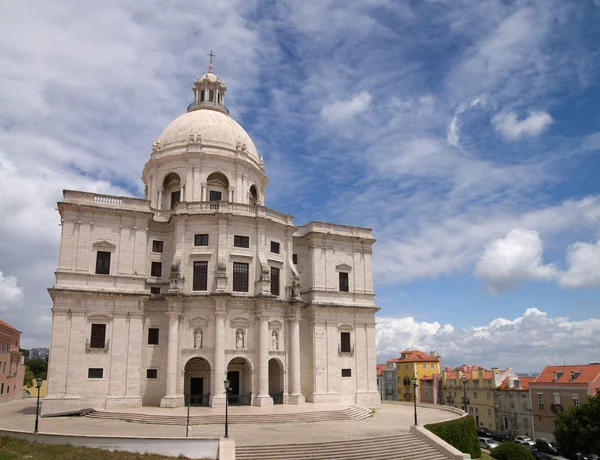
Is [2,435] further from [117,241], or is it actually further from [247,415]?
[117,241]

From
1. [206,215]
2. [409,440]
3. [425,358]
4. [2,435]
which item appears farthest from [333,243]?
[425,358]

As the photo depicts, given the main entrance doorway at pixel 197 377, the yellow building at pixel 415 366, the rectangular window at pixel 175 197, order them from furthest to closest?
the yellow building at pixel 415 366 → the rectangular window at pixel 175 197 → the main entrance doorway at pixel 197 377

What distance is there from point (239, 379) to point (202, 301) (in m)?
7.82

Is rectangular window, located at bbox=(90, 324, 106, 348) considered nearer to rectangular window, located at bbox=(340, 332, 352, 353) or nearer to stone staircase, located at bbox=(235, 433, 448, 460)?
stone staircase, located at bbox=(235, 433, 448, 460)

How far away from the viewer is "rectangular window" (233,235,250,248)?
4466 cm

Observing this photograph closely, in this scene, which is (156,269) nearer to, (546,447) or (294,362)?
(294,362)

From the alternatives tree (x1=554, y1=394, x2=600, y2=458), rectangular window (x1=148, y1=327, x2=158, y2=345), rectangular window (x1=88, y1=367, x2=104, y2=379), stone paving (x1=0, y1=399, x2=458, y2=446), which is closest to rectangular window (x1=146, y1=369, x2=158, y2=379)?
rectangular window (x1=148, y1=327, x2=158, y2=345)

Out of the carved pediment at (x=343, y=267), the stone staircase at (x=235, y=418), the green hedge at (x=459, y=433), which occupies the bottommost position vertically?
the green hedge at (x=459, y=433)

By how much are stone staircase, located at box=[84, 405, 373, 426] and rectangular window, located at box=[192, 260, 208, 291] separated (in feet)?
35.8

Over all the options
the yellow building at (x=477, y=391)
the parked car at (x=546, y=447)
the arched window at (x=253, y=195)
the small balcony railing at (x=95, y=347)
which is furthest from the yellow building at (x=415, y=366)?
the small balcony railing at (x=95, y=347)

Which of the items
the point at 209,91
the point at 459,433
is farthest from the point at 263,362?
the point at 209,91

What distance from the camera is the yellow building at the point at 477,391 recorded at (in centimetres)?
7525

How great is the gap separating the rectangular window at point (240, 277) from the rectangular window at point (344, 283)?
10288 mm

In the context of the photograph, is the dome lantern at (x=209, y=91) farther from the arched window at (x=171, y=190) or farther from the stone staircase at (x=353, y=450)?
the stone staircase at (x=353, y=450)
